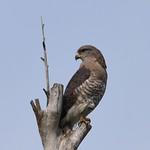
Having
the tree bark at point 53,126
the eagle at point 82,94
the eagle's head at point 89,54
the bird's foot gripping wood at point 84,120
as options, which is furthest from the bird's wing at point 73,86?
the tree bark at point 53,126

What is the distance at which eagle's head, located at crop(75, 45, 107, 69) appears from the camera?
34.9ft

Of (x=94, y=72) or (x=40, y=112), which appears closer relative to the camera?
(x=40, y=112)

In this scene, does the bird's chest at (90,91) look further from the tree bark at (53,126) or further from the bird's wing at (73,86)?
the tree bark at (53,126)

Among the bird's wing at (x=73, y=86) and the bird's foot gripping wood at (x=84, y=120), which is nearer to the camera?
the bird's foot gripping wood at (x=84, y=120)

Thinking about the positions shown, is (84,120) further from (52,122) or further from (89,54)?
(89,54)

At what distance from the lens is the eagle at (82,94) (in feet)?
30.6

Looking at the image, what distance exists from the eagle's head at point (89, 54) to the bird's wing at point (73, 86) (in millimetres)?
531

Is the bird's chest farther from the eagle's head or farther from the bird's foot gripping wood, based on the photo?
the eagle's head

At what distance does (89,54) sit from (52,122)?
9.43 ft

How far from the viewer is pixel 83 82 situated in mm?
9672

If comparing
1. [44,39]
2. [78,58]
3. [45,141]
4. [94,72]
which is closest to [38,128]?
[45,141]

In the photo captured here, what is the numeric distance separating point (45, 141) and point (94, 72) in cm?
234

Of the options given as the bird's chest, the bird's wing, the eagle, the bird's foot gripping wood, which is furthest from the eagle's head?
the bird's foot gripping wood

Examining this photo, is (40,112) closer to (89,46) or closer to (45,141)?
(45,141)
